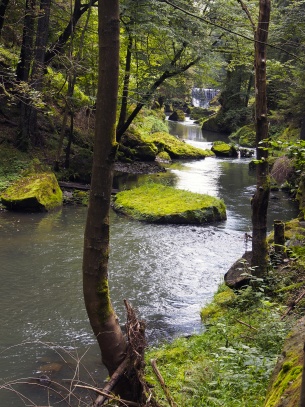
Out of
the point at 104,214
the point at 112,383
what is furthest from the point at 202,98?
the point at 112,383

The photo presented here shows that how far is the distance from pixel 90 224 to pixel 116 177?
15427 millimetres

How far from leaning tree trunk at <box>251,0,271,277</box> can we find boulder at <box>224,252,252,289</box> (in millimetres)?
229

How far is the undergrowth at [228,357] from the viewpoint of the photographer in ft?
13.7

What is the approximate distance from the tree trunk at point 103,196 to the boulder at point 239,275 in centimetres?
348

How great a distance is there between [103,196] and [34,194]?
9.91m

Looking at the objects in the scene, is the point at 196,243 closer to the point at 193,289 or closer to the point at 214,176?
the point at 193,289

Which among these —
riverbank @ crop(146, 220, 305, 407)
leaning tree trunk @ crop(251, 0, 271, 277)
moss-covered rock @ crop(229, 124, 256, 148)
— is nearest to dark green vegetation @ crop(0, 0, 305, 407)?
leaning tree trunk @ crop(251, 0, 271, 277)

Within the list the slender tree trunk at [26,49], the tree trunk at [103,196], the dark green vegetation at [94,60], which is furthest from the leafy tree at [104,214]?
the slender tree trunk at [26,49]

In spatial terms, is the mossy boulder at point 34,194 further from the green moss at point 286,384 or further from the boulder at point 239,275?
the green moss at point 286,384

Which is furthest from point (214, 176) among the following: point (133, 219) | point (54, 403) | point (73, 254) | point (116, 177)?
point (54, 403)

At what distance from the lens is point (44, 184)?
1393 centimetres

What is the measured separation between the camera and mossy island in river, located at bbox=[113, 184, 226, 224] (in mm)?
13297

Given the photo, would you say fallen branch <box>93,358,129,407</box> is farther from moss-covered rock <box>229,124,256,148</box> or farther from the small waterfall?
Answer: the small waterfall

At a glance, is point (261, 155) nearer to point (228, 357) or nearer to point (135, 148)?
point (228, 357)
